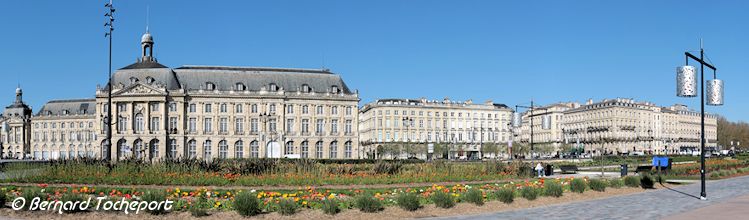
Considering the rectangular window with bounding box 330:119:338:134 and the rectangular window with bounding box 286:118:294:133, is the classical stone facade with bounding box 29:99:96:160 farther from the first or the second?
the rectangular window with bounding box 330:119:338:134

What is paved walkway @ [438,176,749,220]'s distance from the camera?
719 inches

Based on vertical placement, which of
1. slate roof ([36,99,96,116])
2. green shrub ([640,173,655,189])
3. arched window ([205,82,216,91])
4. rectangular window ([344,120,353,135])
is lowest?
green shrub ([640,173,655,189])

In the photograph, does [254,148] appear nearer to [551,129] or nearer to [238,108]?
[238,108]

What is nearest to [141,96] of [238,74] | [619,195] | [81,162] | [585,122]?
[238,74]

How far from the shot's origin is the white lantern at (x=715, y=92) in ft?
80.8

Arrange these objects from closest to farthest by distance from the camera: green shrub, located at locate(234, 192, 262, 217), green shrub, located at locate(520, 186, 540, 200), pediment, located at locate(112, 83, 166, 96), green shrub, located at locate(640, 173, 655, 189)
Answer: green shrub, located at locate(234, 192, 262, 217) < green shrub, located at locate(520, 186, 540, 200) < green shrub, located at locate(640, 173, 655, 189) < pediment, located at locate(112, 83, 166, 96)

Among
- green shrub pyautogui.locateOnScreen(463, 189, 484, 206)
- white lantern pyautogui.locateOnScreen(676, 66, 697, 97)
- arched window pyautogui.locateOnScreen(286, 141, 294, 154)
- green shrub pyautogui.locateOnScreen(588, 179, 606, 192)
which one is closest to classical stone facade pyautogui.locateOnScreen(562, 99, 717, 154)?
arched window pyautogui.locateOnScreen(286, 141, 294, 154)

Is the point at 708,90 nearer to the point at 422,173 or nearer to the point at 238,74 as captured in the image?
the point at 422,173

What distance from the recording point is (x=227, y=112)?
302 feet

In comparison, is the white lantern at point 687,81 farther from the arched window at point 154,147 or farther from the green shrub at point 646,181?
the arched window at point 154,147

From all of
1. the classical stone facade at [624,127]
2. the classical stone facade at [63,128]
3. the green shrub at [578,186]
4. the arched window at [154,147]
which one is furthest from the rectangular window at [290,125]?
the green shrub at [578,186]

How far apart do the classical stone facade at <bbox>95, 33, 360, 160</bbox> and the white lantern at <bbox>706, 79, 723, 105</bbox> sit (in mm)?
66805

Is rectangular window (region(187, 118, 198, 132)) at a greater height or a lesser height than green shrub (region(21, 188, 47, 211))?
greater

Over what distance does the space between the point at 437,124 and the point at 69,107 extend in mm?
64794
